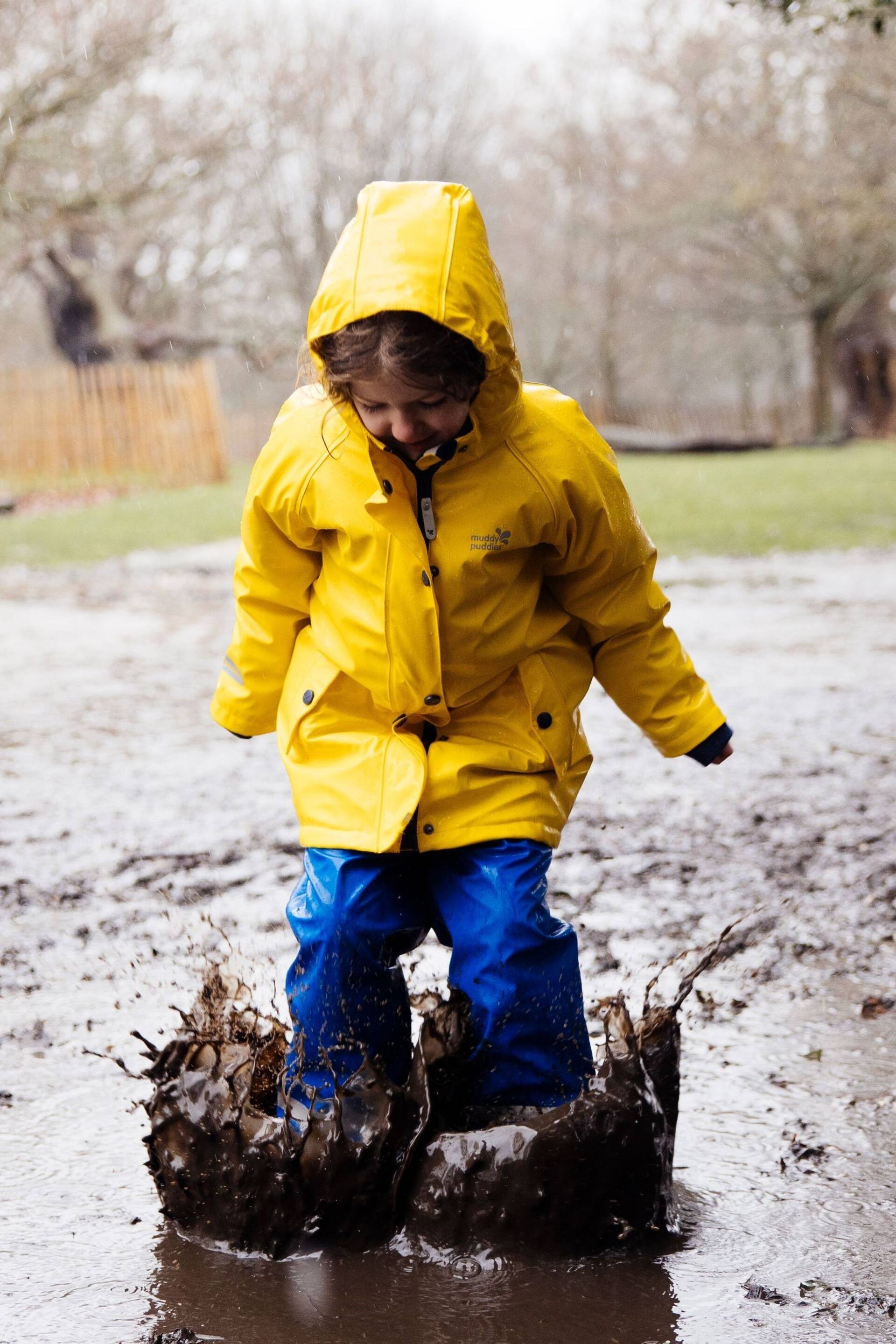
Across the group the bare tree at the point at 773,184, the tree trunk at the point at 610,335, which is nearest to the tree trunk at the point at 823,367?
the bare tree at the point at 773,184

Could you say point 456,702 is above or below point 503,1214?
above

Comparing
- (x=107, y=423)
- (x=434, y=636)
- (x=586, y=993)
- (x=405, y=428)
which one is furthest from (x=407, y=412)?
(x=107, y=423)

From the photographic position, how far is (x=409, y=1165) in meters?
2.19

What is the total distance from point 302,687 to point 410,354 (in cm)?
62

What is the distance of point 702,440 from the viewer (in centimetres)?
2761

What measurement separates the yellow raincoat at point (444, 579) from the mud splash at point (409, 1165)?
1.36ft

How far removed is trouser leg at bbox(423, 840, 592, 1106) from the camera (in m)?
2.24

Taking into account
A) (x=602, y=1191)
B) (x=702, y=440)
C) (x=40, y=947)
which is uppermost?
(x=602, y=1191)

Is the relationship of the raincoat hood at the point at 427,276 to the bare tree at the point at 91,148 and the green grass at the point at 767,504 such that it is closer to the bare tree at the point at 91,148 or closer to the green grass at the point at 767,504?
the green grass at the point at 767,504

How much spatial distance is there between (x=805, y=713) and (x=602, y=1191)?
13.8 feet

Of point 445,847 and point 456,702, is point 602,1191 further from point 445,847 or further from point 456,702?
point 456,702

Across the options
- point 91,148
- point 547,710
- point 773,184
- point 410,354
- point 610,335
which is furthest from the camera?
point 610,335

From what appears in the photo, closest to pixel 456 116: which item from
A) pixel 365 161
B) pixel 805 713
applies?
pixel 365 161

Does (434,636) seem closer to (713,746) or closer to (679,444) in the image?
(713,746)
